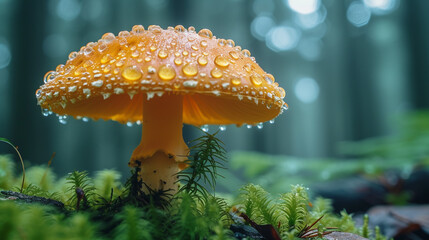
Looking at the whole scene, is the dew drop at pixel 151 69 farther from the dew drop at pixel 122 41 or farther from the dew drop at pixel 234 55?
the dew drop at pixel 234 55

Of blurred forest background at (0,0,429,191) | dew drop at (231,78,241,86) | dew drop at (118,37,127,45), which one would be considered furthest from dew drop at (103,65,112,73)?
blurred forest background at (0,0,429,191)

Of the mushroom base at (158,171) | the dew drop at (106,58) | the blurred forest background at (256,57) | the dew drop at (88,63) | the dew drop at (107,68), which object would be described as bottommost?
the mushroom base at (158,171)

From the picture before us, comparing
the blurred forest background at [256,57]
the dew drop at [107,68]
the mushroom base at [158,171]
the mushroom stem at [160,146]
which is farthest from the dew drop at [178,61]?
the blurred forest background at [256,57]

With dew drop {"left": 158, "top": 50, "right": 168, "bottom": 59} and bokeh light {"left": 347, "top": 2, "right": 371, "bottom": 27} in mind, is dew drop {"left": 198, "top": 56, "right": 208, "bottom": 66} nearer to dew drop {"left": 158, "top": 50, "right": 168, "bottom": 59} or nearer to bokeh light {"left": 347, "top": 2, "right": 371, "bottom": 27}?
dew drop {"left": 158, "top": 50, "right": 168, "bottom": 59}

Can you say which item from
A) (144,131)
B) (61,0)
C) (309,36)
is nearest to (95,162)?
(61,0)

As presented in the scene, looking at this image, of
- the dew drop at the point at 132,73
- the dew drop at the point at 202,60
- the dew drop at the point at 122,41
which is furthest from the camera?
the dew drop at the point at 122,41

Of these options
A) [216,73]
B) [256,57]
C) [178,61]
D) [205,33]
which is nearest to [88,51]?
[178,61]
